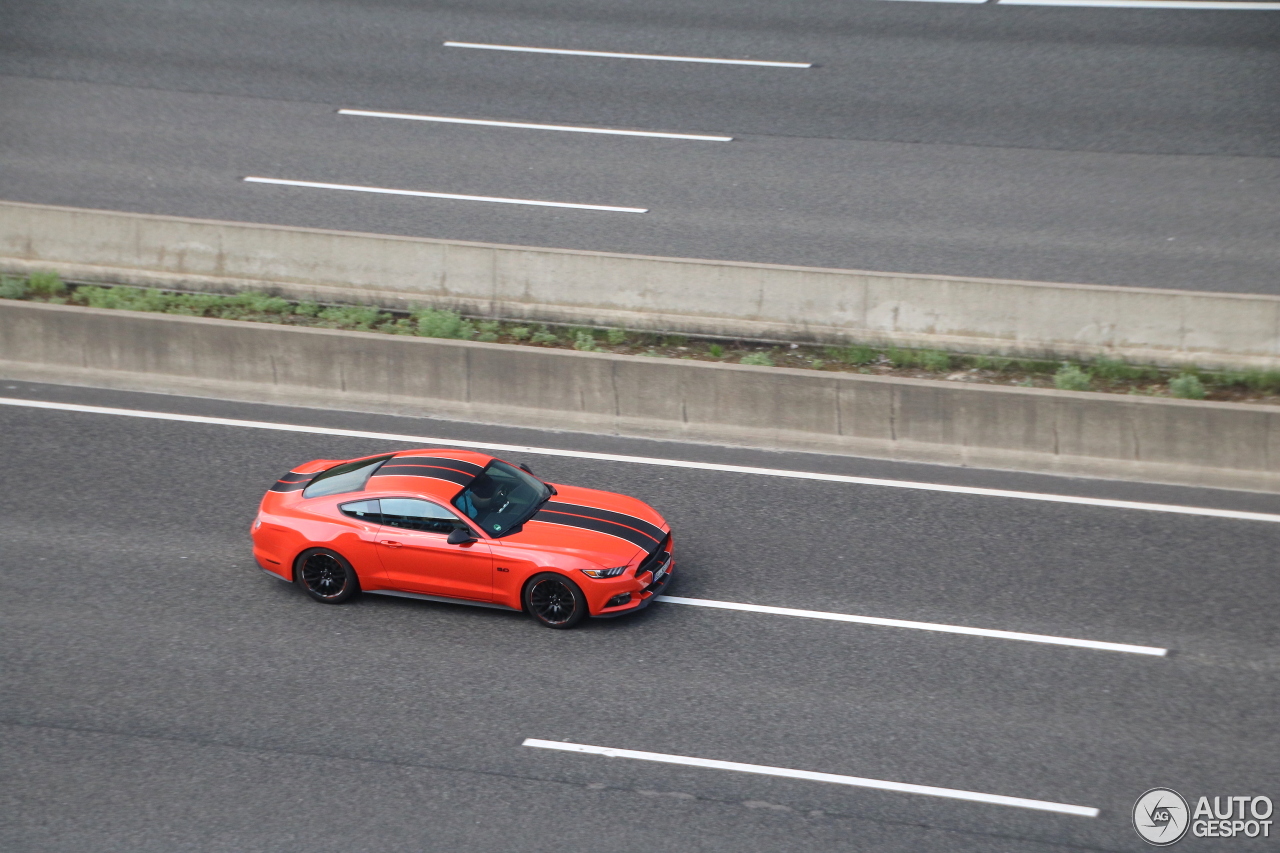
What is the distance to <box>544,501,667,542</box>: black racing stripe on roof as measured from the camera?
10.4m

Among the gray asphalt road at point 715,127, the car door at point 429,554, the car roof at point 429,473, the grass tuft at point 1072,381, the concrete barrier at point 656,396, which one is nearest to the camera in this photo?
the car door at point 429,554

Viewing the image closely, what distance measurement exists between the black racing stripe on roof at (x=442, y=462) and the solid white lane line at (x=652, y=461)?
2.15 metres

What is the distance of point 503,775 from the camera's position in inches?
334

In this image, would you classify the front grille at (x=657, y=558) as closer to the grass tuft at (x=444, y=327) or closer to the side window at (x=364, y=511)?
the side window at (x=364, y=511)

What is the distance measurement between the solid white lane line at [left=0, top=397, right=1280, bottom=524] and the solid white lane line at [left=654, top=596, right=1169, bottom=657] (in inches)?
92.1

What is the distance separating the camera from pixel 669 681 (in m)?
9.47

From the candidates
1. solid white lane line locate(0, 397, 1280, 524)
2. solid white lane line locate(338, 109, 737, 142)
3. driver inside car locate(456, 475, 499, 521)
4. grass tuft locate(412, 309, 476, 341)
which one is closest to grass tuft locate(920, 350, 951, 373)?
solid white lane line locate(0, 397, 1280, 524)

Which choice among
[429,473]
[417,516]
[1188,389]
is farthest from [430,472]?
[1188,389]

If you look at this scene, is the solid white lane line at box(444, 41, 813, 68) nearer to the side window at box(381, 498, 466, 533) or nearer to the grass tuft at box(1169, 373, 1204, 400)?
the grass tuft at box(1169, 373, 1204, 400)

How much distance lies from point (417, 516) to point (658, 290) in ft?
17.7

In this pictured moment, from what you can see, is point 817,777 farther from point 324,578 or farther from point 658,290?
point 658,290

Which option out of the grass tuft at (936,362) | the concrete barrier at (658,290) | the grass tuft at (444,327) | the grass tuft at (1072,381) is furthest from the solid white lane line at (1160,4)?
the grass tuft at (444,327)

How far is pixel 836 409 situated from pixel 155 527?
6937 mm

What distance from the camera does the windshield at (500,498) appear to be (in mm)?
10273
